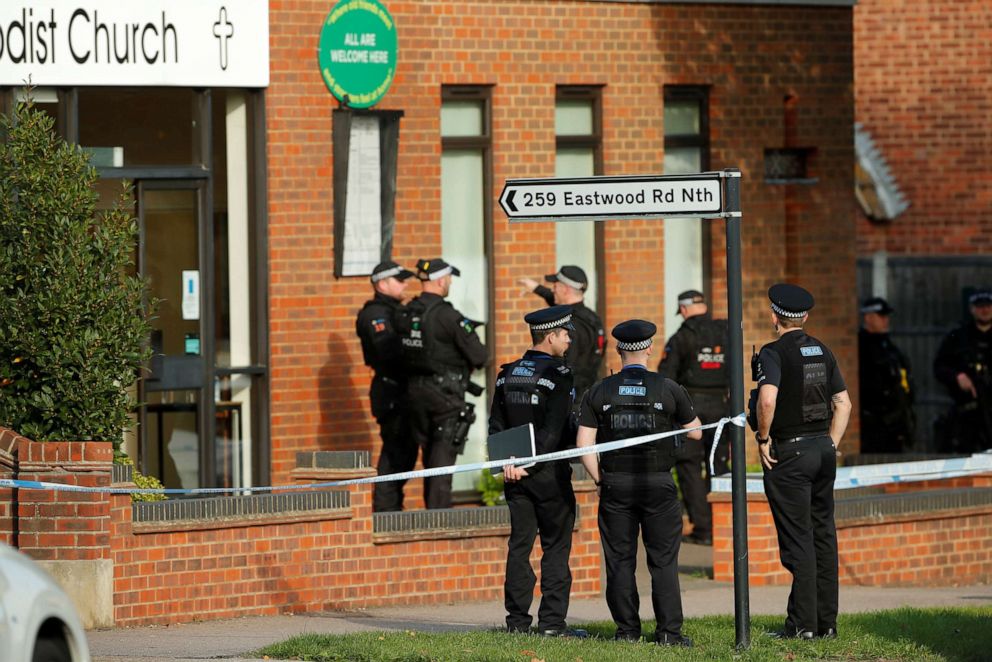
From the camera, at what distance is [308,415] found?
1440 centimetres

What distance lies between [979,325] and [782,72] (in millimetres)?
2906

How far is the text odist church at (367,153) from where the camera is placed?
13.8 metres

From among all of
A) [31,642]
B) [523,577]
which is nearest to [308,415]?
[523,577]

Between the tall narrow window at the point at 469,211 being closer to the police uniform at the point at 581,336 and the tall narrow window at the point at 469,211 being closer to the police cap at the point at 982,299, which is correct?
the police uniform at the point at 581,336

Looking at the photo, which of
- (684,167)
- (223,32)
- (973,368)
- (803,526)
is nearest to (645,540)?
(803,526)

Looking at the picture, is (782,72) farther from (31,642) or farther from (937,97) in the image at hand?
(31,642)

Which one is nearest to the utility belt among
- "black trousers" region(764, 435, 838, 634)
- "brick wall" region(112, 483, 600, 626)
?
"black trousers" region(764, 435, 838, 634)

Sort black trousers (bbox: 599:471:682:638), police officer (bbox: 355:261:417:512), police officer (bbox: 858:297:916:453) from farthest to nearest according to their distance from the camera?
police officer (bbox: 858:297:916:453) → police officer (bbox: 355:261:417:512) → black trousers (bbox: 599:471:682:638)

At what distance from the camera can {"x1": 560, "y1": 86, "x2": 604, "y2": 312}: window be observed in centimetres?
1567

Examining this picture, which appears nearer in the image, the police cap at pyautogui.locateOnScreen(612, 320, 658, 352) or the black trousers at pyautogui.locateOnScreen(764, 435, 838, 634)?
the police cap at pyautogui.locateOnScreen(612, 320, 658, 352)

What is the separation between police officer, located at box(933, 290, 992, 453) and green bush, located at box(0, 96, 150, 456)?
27.6ft

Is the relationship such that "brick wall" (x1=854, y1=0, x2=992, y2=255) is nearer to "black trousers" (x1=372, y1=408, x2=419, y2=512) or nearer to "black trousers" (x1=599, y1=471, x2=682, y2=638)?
"black trousers" (x1=372, y1=408, x2=419, y2=512)

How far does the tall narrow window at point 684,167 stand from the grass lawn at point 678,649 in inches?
240

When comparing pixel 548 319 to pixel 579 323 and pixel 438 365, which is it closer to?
pixel 438 365
